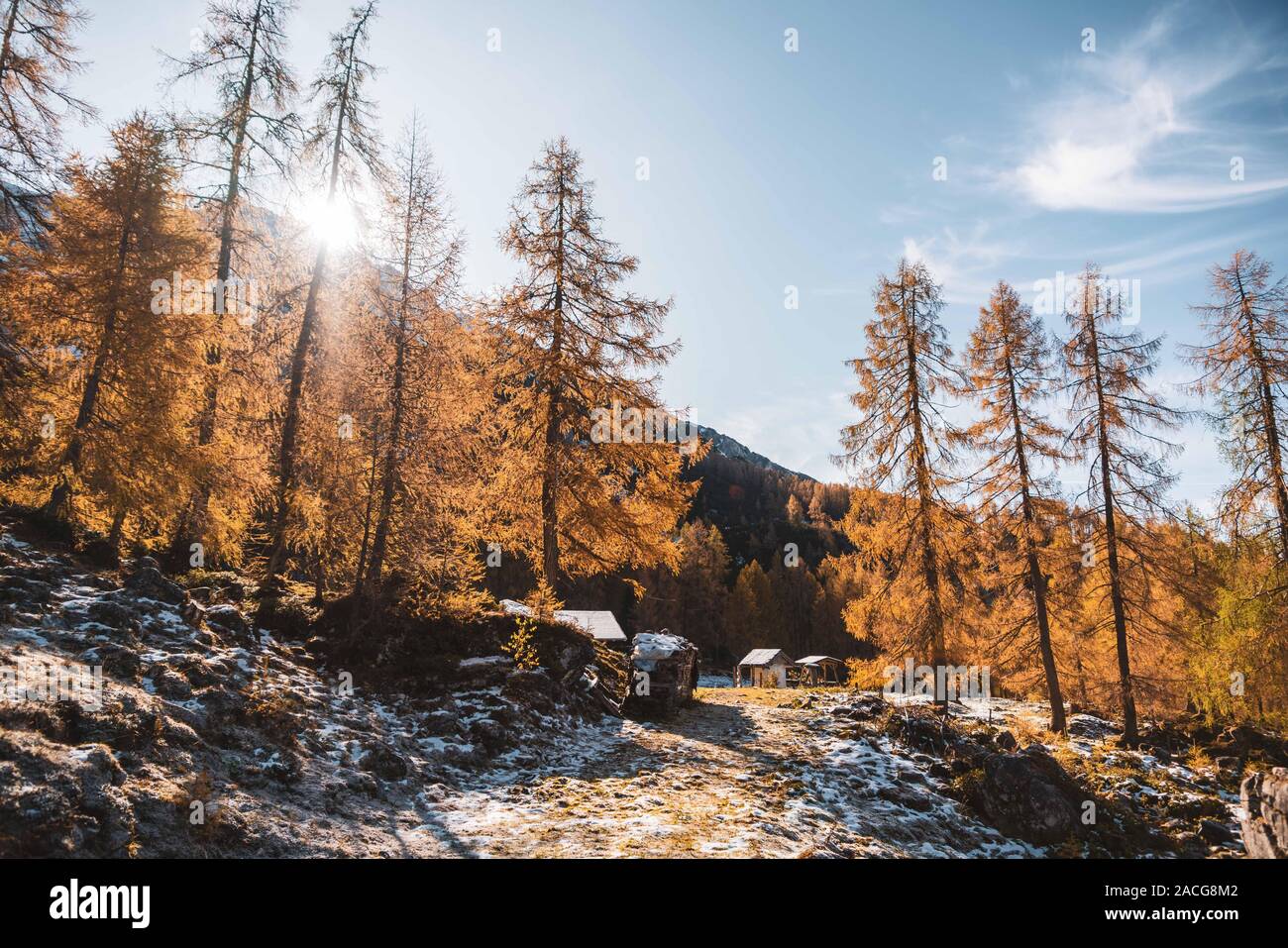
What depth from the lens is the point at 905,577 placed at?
1700 centimetres

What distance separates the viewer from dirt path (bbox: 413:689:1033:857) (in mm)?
6484

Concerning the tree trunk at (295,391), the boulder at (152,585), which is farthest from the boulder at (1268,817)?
the tree trunk at (295,391)

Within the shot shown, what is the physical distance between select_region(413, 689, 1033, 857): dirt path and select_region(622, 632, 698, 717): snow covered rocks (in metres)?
0.92

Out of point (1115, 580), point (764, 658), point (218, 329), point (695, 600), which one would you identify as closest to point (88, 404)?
point (218, 329)

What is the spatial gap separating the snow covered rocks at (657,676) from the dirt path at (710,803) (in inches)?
36.1

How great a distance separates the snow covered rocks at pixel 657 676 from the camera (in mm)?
13734

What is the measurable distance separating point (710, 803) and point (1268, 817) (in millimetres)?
8031

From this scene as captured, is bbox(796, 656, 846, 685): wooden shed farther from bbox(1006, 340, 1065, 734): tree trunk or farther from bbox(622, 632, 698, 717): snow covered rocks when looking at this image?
bbox(622, 632, 698, 717): snow covered rocks

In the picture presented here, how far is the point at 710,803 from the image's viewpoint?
26.1ft

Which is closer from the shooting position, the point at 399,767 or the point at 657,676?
the point at 399,767

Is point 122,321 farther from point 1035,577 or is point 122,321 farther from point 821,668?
point 821,668

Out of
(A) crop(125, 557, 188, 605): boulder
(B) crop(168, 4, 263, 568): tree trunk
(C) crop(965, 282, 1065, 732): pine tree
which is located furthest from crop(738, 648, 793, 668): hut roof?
(A) crop(125, 557, 188, 605): boulder
